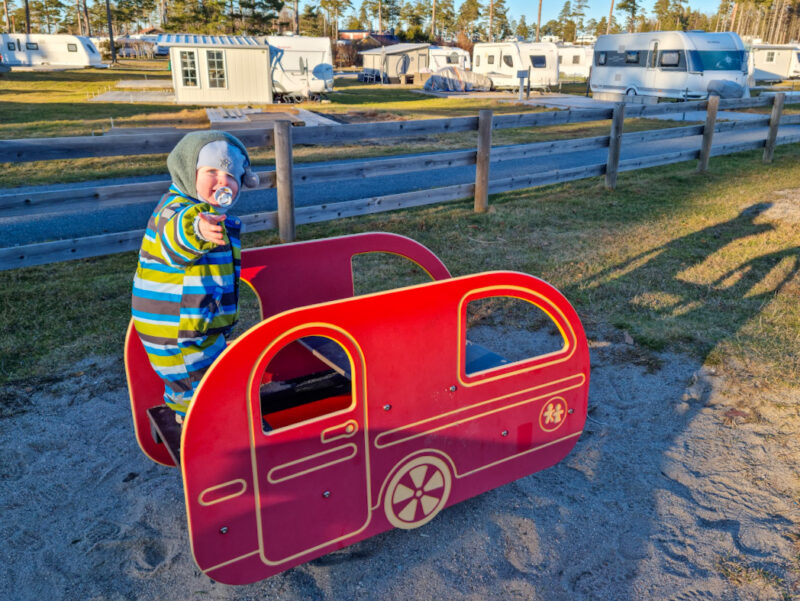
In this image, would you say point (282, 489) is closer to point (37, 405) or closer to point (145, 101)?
point (37, 405)

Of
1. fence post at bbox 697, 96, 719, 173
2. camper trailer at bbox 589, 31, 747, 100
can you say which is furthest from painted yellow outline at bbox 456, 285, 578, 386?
camper trailer at bbox 589, 31, 747, 100

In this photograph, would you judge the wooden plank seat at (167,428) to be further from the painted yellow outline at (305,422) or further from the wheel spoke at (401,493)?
the wheel spoke at (401,493)

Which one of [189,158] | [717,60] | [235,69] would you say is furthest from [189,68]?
[189,158]

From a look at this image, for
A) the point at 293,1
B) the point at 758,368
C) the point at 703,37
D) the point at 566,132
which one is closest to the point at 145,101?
the point at 566,132

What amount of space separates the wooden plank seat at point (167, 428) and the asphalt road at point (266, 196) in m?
3.28

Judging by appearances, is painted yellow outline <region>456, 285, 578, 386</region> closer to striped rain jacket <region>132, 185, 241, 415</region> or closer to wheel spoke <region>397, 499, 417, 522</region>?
wheel spoke <region>397, 499, 417, 522</region>

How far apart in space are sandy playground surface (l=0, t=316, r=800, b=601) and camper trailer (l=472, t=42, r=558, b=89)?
103ft

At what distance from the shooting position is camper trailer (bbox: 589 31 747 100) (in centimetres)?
2308

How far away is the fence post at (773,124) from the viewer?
11867mm

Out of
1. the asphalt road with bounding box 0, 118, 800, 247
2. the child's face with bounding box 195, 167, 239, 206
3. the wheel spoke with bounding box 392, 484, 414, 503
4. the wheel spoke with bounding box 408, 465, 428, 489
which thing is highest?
the child's face with bounding box 195, 167, 239, 206

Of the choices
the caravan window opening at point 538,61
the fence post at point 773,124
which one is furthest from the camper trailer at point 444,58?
the fence post at point 773,124

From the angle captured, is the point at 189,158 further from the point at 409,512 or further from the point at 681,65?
the point at 681,65

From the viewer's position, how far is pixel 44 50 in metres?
46.4

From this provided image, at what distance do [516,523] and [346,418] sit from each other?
954 millimetres
